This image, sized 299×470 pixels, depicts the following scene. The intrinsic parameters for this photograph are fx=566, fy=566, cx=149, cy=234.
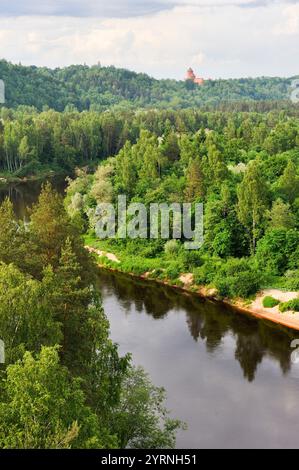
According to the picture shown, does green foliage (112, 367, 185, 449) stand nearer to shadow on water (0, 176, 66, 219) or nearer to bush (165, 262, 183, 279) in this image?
bush (165, 262, 183, 279)

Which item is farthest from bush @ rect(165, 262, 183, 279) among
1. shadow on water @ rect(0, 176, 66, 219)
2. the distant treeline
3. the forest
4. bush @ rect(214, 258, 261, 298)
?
the distant treeline

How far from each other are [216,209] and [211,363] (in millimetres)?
22589

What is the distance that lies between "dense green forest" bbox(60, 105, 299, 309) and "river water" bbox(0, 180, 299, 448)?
369 centimetres

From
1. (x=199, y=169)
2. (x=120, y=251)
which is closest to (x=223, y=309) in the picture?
(x=120, y=251)

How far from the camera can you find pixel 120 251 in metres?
61.2

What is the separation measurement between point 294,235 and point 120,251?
63.4 feet

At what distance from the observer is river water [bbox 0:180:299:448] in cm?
3102

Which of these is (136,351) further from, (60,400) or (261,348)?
(60,400)

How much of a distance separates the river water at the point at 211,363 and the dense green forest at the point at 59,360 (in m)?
3.54

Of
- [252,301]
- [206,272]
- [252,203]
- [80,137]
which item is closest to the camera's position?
[252,301]

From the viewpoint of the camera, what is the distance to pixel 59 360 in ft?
77.5

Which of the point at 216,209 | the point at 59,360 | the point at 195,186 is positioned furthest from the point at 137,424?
the point at 195,186

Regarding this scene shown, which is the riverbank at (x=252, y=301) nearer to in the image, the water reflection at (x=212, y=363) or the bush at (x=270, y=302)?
the bush at (x=270, y=302)

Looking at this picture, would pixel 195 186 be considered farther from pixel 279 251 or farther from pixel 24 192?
pixel 24 192
